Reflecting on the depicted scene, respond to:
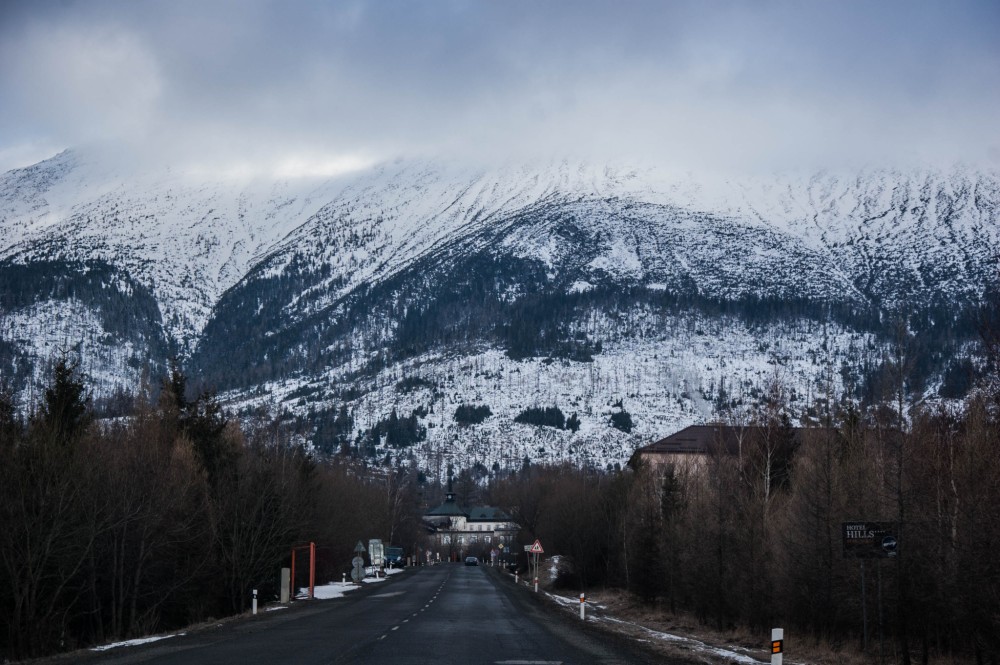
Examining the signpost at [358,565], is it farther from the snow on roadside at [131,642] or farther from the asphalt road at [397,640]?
the snow on roadside at [131,642]

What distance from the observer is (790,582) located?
36.6 metres

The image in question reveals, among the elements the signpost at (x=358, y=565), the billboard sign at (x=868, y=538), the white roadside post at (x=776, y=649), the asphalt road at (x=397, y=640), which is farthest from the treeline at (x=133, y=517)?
the billboard sign at (x=868, y=538)

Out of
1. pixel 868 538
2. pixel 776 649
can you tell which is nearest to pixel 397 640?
pixel 776 649

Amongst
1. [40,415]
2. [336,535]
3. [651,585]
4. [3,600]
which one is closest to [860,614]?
[651,585]

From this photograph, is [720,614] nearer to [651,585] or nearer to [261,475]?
[651,585]

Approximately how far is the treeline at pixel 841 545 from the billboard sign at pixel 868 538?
0.74m

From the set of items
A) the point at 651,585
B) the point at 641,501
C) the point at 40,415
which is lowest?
the point at 651,585

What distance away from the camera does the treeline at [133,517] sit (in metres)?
37.6

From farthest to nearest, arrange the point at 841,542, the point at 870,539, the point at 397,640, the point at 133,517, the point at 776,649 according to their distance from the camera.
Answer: the point at 133,517
the point at 841,542
the point at 397,640
the point at 870,539
the point at 776,649

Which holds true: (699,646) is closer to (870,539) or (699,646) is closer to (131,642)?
(870,539)

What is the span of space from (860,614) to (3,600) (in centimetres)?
2928

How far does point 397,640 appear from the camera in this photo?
3109cm

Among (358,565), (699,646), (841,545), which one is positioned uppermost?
(841,545)

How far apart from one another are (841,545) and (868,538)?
244 inches
